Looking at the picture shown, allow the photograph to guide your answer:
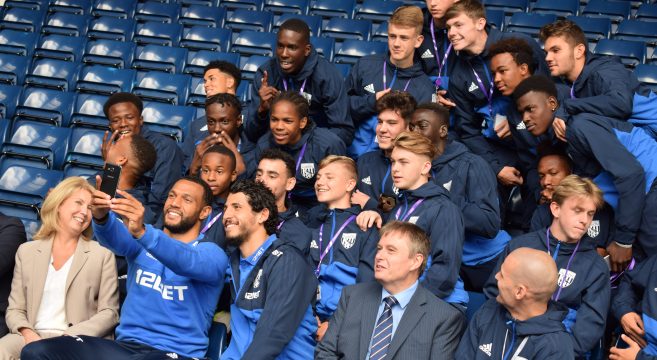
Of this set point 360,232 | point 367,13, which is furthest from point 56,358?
point 367,13

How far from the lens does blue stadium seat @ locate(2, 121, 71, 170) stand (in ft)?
21.0

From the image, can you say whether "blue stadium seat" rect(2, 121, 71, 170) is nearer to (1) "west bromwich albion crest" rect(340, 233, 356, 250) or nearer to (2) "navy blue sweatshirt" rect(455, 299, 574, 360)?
(1) "west bromwich albion crest" rect(340, 233, 356, 250)

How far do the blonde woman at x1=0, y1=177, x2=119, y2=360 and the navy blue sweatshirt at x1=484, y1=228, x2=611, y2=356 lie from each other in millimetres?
1925

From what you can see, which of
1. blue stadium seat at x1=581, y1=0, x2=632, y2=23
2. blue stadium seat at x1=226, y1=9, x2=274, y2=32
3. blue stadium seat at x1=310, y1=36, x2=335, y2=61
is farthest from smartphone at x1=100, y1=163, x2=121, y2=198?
blue stadium seat at x1=581, y1=0, x2=632, y2=23

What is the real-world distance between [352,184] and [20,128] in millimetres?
2956

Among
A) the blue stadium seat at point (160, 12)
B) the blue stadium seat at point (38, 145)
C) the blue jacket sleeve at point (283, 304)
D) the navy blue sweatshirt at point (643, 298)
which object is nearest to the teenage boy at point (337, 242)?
the blue jacket sleeve at point (283, 304)

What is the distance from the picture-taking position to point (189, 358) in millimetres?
4266

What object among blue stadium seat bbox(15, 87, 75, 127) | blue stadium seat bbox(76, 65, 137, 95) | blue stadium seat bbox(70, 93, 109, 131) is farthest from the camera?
blue stadium seat bbox(76, 65, 137, 95)

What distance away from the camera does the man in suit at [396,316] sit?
397 cm

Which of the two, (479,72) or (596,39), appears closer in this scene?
(479,72)

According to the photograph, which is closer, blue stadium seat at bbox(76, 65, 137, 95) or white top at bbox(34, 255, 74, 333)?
white top at bbox(34, 255, 74, 333)

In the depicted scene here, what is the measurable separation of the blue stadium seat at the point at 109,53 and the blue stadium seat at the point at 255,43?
91 cm

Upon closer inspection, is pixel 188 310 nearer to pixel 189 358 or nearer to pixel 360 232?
pixel 189 358

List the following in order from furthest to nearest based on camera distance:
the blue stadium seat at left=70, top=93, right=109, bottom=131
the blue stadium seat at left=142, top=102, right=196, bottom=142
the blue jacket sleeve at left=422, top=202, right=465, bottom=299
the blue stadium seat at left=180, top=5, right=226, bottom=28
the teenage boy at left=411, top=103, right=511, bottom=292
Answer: the blue stadium seat at left=180, top=5, right=226, bottom=28
the blue stadium seat at left=70, top=93, right=109, bottom=131
the blue stadium seat at left=142, top=102, right=196, bottom=142
the teenage boy at left=411, top=103, right=511, bottom=292
the blue jacket sleeve at left=422, top=202, right=465, bottom=299
